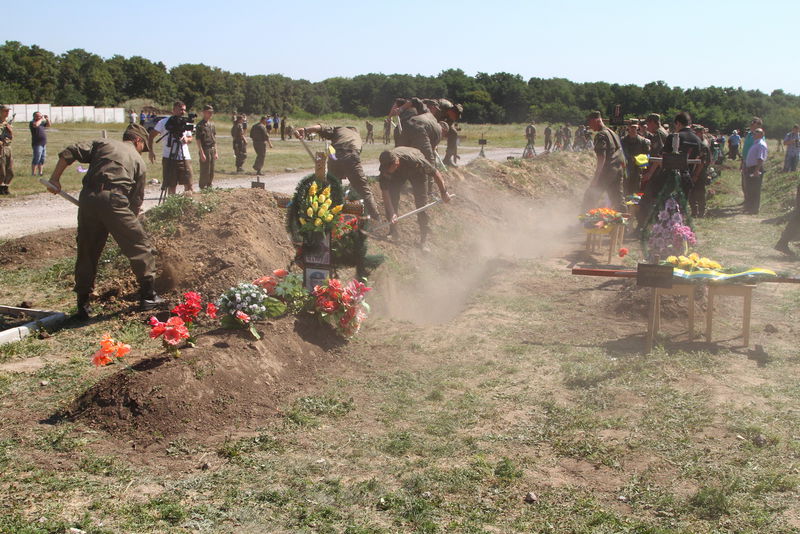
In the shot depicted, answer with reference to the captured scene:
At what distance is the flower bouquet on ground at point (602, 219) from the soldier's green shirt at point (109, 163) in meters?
7.22

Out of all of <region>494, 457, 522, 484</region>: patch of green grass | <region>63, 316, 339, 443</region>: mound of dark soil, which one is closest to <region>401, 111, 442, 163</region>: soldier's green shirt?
<region>63, 316, 339, 443</region>: mound of dark soil

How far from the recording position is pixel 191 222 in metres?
9.61

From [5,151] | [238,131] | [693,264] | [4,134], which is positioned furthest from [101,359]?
[238,131]

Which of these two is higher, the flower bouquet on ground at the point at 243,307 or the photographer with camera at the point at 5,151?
the photographer with camera at the point at 5,151

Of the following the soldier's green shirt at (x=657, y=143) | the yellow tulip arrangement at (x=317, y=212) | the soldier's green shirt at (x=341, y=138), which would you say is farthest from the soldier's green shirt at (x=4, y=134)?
the soldier's green shirt at (x=657, y=143)

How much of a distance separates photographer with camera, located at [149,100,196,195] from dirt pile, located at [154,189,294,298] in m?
3.17

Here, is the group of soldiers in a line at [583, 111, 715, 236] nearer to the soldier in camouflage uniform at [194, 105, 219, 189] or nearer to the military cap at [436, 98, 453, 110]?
the military cap at [436, 98, 453, 110]

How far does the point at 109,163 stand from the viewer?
7.82 m

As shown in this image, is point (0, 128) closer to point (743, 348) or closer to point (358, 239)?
point (358, 239)

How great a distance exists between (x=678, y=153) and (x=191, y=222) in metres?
6.34

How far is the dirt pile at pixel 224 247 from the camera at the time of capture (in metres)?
8.55

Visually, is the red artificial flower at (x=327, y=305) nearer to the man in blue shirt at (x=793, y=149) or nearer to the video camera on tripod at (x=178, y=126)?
the video camera on tripod at (x=178, y=126)

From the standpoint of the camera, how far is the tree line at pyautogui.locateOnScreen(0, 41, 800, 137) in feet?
223

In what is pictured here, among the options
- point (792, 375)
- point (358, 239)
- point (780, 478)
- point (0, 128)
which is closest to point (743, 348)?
point (792, 375)
